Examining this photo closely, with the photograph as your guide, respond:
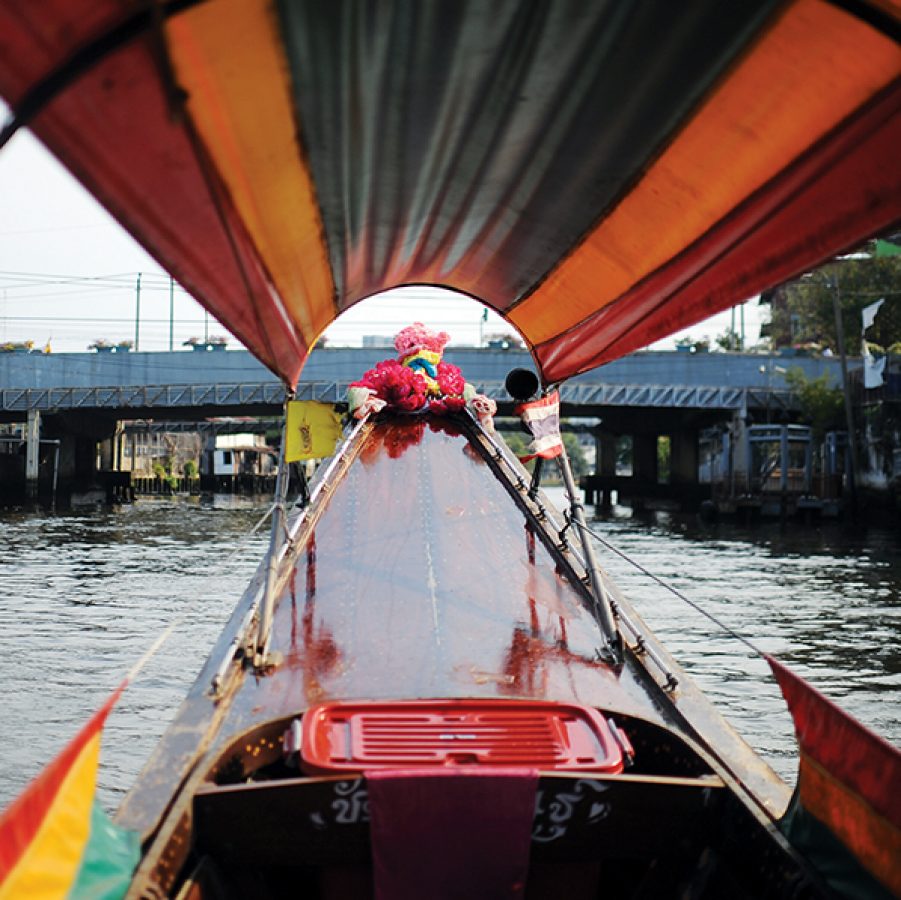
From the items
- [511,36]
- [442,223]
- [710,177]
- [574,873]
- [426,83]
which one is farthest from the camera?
[442,223]

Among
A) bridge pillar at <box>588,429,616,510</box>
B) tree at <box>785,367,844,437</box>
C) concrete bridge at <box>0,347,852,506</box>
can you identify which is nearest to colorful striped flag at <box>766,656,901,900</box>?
concrete bridge at <box>0,347,852,506</box>

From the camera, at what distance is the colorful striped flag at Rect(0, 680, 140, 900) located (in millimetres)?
2078

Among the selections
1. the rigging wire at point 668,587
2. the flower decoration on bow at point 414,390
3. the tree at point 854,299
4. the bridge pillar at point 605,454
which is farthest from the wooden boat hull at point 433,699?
the bridge pillar at point 605,454

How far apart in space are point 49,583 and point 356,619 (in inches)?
549

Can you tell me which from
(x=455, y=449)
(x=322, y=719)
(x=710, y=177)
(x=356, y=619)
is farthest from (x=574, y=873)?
(x=455, y=449)

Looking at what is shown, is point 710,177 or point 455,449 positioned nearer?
point 710,177

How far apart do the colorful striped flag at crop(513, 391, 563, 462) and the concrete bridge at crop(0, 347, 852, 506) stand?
1389 inches

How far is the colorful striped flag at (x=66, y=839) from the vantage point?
6.82 ft

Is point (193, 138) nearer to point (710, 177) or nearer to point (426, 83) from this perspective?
point (426, 83)

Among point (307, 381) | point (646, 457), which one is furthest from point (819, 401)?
point (307, 381)

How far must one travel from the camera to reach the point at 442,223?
403 centimetres

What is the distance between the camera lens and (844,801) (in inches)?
109

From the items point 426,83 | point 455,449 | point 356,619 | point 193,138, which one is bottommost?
point 356,619

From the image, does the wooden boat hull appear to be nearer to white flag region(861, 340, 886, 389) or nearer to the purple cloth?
the purple cloth
